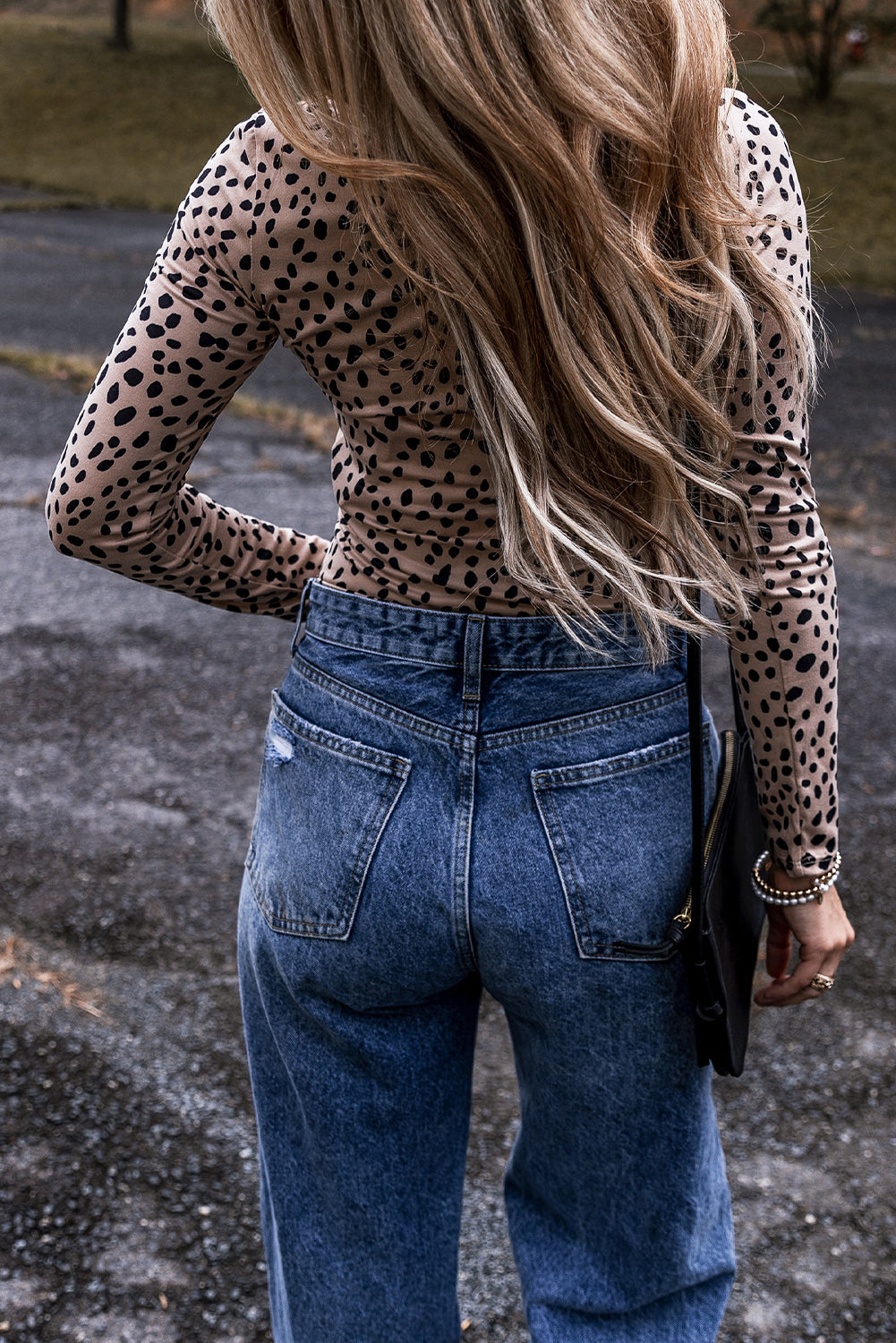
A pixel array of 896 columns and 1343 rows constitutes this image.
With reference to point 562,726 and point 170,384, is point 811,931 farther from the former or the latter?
point 170,384

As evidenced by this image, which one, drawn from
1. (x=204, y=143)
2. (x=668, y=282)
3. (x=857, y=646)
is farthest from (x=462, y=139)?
(x=204, y=143)

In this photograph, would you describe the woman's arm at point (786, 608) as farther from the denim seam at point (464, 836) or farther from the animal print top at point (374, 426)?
the denim seam at point (464, 836)

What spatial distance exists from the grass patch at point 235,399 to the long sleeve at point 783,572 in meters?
5.48

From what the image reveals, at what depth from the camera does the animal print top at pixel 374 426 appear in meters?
1.04

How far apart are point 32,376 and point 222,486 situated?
260cm

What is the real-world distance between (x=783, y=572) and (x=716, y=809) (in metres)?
0.24

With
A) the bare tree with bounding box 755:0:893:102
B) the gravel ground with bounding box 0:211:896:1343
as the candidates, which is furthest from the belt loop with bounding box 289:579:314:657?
the bare tree with bounding box 755:0:893:102

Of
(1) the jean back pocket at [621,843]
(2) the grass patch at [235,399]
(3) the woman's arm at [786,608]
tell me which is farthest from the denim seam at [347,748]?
(2) the grass patch at [235,399]

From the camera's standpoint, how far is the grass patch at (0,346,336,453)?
6.84 meters

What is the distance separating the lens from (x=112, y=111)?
88.9 feet

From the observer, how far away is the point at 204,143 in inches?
939

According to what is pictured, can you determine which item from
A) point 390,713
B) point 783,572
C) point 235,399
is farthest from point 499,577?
point 235,399

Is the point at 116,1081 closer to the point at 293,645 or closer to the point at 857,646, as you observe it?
the point at 293,645

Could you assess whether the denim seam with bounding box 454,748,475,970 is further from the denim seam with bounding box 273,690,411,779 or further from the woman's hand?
the woman's hand
